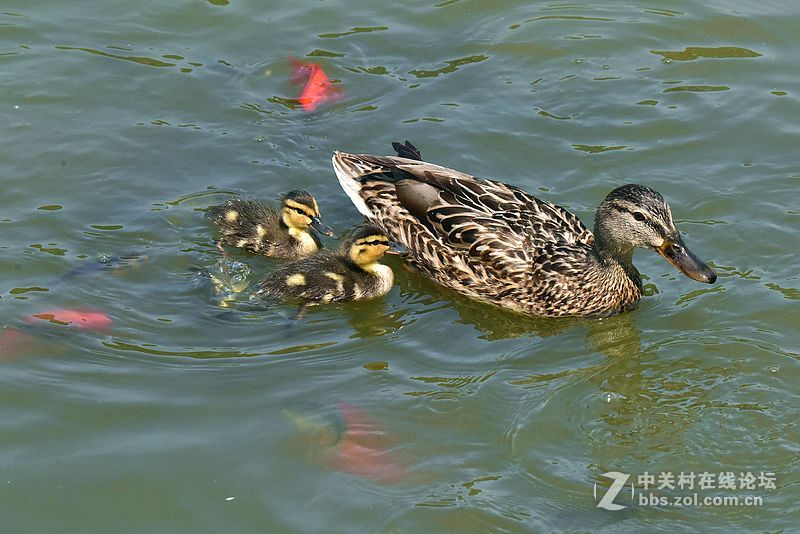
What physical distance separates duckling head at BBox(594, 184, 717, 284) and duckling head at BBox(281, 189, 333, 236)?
1746mm

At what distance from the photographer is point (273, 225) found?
23.9ft

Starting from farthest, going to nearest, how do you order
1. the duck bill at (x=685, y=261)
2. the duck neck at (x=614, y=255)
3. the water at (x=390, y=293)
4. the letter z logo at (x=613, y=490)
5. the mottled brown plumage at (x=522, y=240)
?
the duck neck at (x=614, y=255) → the mottled brown plumage at (x=522, y=240) → the duck bill at (x=685, y=261) → the water at (x=390, y=293) → the letter z logo at (x=613, y=490)

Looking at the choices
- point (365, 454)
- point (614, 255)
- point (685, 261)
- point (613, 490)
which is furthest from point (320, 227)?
point (613, 490)

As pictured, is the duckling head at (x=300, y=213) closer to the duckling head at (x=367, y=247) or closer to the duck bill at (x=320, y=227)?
the duck bill at (x=320, y=227)

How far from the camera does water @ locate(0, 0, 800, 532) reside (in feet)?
17.4

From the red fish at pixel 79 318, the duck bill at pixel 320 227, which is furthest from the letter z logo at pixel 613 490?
the red fish at pixel 79 318

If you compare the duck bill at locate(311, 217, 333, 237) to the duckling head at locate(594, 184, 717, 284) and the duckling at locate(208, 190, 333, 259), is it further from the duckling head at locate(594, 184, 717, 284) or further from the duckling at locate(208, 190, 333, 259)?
the duckling head at locate(594, 184, 717, 284)

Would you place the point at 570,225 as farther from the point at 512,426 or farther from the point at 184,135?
the point at 184,135

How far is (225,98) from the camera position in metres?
→ 8.76

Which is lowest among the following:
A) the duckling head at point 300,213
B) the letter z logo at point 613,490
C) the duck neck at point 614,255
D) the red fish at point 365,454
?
the letter z logo at point 613,490

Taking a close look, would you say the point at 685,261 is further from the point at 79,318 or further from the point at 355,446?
the point at 79,318

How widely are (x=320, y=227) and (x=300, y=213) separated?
0.18m

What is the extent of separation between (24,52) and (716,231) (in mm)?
5411

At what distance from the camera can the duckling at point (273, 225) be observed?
7180 millimetres
